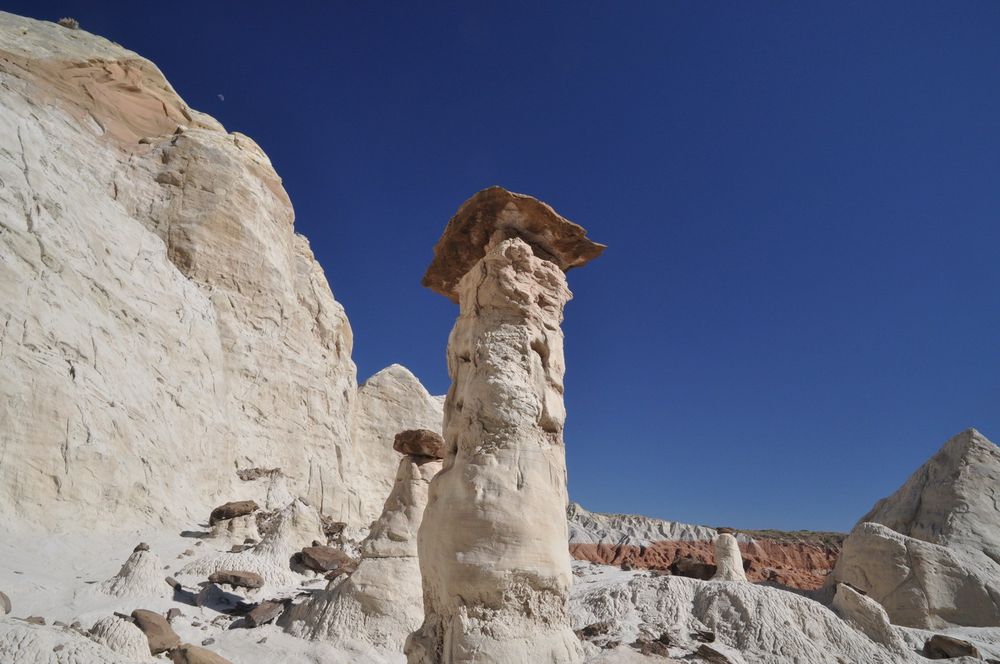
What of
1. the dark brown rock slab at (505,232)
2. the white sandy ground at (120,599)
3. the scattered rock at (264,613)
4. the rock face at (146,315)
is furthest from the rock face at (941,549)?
the rock face at (146,315)

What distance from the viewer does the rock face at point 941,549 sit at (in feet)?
41.0

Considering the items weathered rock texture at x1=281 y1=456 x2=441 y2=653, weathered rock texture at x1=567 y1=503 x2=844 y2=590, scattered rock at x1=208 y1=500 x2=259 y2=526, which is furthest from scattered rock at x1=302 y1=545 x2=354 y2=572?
weathered rock texture at x1=567 y1=503 x2=844 y2=590

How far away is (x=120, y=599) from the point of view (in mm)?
7336

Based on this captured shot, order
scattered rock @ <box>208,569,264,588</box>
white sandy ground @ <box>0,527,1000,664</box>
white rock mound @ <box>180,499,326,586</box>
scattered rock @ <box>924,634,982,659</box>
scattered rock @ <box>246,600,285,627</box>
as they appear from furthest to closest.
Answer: scattered rock @ <box>924,634,982,659</box> < white rock mound @ <box>180,499,326,586</box> < scattered rock @ <box>208,569,264,588</box> < scattered rock @ <box>246,600,285,627</box> < white sandy ground @ <box>0,527,1000,664</box>

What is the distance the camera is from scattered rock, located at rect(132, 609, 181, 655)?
6.26m

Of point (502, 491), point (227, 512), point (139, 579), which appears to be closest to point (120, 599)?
point (139, 579)

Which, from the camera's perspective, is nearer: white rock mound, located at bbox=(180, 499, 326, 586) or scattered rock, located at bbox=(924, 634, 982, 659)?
white rock mound, located at bbox=(180, 499, 326, 586)

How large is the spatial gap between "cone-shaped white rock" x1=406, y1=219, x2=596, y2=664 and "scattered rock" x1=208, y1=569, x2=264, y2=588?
580 centimetres

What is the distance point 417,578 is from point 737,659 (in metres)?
5.69

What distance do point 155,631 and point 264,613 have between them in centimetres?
216

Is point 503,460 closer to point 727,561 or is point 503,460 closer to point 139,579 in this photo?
point 139,579

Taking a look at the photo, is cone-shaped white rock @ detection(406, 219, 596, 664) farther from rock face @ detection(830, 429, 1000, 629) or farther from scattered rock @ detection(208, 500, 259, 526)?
rock face @ detection(830, 429, 1000, 629)

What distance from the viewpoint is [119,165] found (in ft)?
54.5

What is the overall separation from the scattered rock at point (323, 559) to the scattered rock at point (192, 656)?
4789 millimetres
